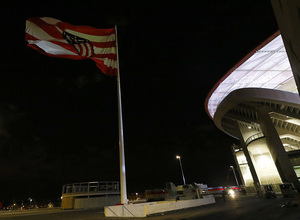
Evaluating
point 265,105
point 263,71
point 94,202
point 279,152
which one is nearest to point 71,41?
point 94,202

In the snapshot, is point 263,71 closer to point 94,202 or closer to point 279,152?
point 279,152

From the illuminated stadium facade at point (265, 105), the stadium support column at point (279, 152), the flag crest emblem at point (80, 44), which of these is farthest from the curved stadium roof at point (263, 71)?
the flag crest emblem at point (80, 44)

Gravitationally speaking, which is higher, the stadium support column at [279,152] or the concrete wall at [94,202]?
the stadium support column at [279,152]

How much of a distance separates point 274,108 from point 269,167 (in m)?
15.4

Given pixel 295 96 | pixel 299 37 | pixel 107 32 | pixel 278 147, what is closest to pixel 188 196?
pixel 278 147

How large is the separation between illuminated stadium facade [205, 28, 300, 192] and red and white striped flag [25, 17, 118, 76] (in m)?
17.1

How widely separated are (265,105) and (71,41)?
2378 cm

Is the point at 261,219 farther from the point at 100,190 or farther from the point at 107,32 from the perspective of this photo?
the point at 100,190

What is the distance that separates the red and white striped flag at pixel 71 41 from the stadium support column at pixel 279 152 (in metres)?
20.9

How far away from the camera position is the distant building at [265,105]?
2027 cm

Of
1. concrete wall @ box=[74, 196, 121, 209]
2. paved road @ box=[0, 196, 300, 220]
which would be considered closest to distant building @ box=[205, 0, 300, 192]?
paved road @ box=[0, 196, 300, 220]

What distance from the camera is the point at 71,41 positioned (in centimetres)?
1169

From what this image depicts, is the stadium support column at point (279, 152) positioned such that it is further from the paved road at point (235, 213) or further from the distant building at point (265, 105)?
the paved road at point (235, 213)

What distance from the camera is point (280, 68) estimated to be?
24609 millimetres
